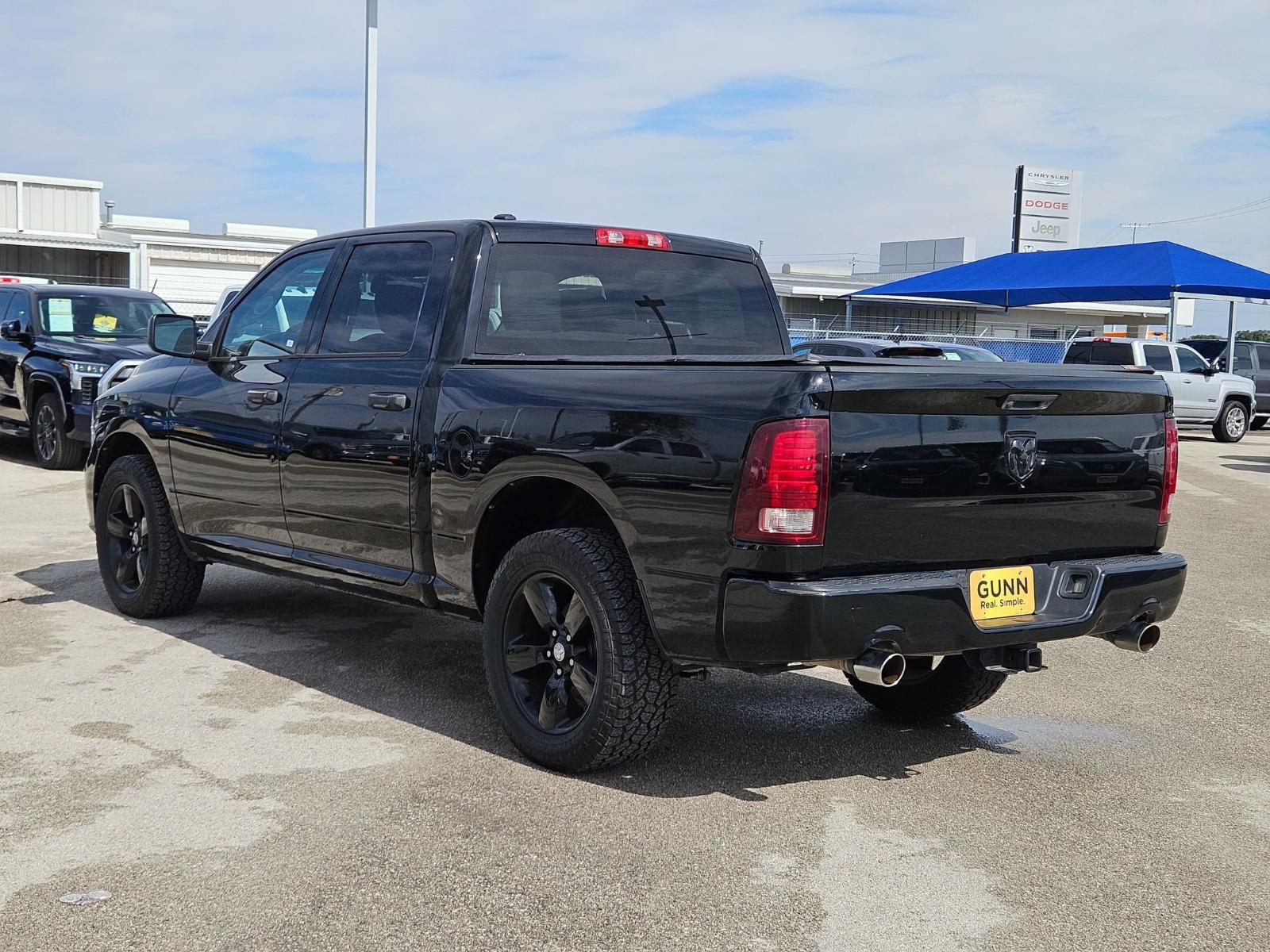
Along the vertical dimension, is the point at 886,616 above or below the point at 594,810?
above

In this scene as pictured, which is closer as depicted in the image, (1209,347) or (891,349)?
(891,349)

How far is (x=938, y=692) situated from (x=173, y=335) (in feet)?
13.3

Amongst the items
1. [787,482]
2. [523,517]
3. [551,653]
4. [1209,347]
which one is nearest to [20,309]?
[523,517]

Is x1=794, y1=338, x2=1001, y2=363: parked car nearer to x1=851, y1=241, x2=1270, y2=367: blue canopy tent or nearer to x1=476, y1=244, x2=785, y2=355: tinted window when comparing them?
x1=476, y1=244, x2=785, y2=355: tinted window

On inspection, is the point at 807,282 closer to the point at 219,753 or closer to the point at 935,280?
the point at 935,280

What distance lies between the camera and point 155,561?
683 cm

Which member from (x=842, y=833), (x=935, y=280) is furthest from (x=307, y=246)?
(x=935, y=280)

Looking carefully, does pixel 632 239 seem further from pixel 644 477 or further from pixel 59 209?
pixel 59 209

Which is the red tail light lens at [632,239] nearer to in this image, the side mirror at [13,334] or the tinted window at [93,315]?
the tinted window at [93,315]

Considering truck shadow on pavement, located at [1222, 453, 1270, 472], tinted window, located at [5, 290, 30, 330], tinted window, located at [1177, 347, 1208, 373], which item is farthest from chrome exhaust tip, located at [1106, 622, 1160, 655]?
tinted window, located at [1177, 347, 1208, 373]

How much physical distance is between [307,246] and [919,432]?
320 centimetres

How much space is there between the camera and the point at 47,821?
4117 mm

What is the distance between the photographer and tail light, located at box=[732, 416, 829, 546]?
3.94 meters

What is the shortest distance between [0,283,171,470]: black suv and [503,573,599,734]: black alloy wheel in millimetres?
9392
